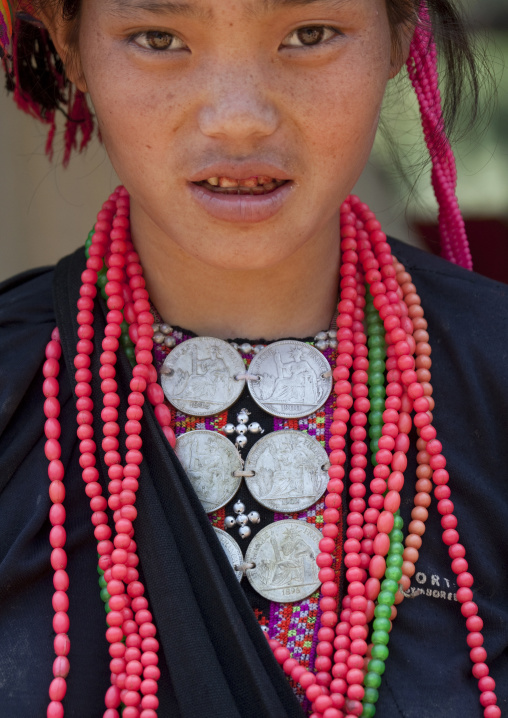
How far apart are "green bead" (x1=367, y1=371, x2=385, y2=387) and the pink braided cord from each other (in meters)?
0.43

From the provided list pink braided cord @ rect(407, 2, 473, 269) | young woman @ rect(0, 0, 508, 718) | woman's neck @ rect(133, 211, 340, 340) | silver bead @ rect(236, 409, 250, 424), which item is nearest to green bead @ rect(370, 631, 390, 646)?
young woman @ rect(0, 0, 508, 718)

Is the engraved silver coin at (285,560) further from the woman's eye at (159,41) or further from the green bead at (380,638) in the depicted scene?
the woman's eye at (159,41)

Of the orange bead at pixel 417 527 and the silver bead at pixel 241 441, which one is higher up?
the silver bead at pixel 241 441

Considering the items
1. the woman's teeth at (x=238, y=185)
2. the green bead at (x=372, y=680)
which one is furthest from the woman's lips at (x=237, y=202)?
the green bead at (x=372, y=680)

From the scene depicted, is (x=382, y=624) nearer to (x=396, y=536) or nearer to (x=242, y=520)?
(x=396, y=536)

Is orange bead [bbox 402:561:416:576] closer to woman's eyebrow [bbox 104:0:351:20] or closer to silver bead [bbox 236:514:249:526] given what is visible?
silver bead [bbox 236:514:249:526]

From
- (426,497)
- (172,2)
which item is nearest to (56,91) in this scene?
(172,2)

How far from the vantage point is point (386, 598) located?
4.05 ft

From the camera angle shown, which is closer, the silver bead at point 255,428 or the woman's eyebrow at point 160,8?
the woman's eyebrow at point 160,8

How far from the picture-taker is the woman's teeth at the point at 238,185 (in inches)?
47.7

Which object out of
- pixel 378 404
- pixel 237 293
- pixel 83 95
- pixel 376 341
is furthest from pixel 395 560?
pixel 83 95

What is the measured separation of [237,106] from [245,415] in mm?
442

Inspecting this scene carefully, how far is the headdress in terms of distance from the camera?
1507mm

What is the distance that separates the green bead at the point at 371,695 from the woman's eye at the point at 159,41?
86 centimetres
